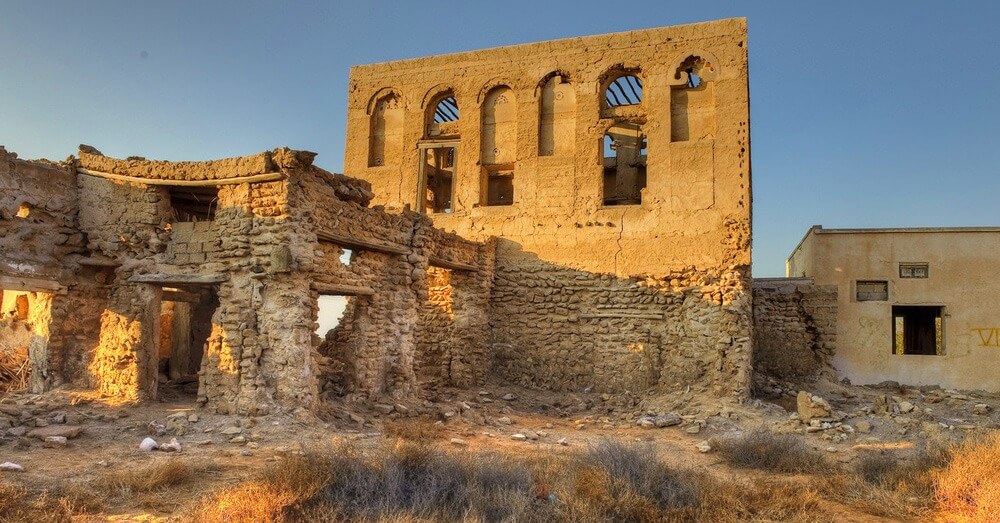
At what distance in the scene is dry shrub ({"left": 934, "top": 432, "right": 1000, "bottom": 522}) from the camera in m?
6.15

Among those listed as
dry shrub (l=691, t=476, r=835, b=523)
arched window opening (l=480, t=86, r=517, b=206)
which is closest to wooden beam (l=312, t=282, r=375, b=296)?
arched window opening (l=480, t=86, r=517, b=206)

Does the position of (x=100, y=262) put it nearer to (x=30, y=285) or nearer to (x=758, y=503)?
(x=30, y=285)

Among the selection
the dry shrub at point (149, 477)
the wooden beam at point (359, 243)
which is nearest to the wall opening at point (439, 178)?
the wooden beam at point (359, 243)

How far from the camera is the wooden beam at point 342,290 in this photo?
1000 cm

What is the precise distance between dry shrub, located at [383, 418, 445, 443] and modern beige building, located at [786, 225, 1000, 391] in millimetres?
9626

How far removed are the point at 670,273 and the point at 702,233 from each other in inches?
41.9

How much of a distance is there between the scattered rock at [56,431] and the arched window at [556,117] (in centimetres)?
1044

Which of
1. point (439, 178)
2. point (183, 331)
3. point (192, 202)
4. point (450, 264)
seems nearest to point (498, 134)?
point (439, 178)

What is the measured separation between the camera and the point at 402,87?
1664cm

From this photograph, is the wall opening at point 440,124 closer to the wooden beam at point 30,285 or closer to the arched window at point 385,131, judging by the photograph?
the arched window at point 385,131

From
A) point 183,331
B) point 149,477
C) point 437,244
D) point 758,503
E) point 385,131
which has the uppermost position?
point 385,131

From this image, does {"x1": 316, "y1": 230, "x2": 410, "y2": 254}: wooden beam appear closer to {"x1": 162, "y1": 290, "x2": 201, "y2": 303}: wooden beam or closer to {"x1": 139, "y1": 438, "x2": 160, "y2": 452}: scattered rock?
{"x1": 139, "y1": 438, "x2": 160, "y2": 452}: scattered rock

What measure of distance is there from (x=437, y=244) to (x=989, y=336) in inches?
483

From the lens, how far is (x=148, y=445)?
7.93m
